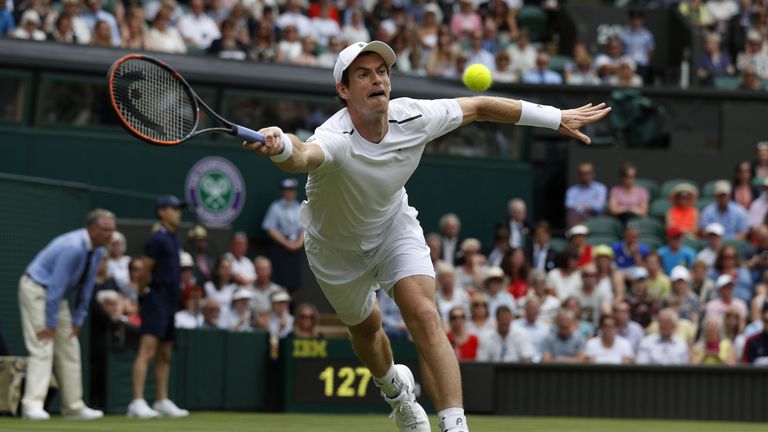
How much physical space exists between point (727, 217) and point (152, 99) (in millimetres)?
12335

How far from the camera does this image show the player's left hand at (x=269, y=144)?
619 cm

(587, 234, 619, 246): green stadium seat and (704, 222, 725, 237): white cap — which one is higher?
(704, 222, 725, 237): white cap

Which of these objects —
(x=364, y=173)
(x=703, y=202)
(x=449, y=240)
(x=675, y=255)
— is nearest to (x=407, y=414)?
(x=364, y=173)

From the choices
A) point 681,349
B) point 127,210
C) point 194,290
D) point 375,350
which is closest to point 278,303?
point 194,290

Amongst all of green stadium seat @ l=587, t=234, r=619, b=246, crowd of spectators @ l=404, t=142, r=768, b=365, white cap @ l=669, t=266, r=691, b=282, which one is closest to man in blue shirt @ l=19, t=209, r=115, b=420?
crowd of spectators @ l=404, t=142, r=768, b=365

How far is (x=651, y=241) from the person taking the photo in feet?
58.9

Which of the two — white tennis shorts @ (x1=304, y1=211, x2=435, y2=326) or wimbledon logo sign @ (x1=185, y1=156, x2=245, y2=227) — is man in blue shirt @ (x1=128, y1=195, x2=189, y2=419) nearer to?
white tennis shorts @ (x1=304, y1=211, x2=435, y2=326)

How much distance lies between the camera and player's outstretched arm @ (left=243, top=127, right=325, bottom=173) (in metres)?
6.21

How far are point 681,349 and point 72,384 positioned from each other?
620 centimetres

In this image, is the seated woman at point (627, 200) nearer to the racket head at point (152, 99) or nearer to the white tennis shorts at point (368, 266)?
the white tennis shorts at point (368, 266)

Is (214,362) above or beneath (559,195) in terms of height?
beneath

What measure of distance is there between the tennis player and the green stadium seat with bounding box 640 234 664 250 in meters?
10.2

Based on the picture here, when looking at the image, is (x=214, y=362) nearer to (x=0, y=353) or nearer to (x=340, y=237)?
(x=0, y=353)

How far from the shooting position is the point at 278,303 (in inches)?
607
